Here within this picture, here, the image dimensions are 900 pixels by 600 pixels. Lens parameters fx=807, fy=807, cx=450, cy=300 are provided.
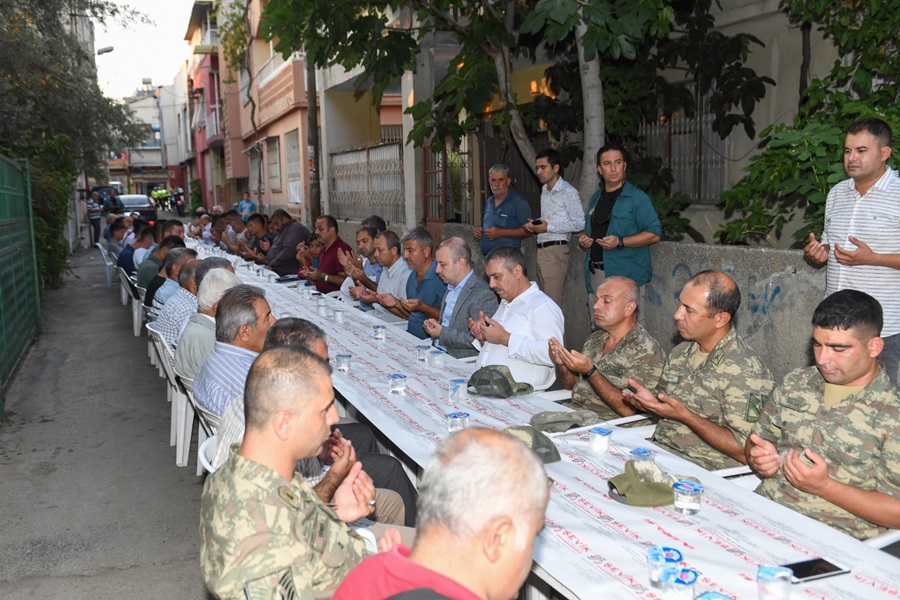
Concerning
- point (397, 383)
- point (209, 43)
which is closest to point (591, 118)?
point (397, 383)

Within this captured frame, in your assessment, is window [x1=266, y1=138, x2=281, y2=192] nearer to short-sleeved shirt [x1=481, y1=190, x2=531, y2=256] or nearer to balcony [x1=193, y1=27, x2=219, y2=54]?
balcony [x1=193, y1=27, x2=219, y2=54]

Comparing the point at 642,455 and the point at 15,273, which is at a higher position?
the point at 15,273

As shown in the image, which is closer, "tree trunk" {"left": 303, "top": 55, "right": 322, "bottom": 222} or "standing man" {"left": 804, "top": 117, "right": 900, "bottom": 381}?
"standing man" {"left": 804, "top": 117, "right": 900, "bottom": 381}

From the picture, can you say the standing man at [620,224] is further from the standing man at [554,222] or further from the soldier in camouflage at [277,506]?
the soldier in camouflage at [277,506]

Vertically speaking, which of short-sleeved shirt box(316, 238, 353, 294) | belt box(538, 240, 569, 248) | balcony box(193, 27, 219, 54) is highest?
balcony box(193, 27, 219, 54)

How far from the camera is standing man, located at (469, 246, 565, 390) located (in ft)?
15.5

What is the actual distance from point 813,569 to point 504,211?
622 cm

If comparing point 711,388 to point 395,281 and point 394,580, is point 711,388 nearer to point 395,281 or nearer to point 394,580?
point 394,580

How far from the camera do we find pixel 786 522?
8.24 feet

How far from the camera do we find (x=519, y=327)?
4910 millimetres

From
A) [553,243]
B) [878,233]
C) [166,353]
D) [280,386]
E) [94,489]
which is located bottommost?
[94,489]

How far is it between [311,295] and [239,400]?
472cm

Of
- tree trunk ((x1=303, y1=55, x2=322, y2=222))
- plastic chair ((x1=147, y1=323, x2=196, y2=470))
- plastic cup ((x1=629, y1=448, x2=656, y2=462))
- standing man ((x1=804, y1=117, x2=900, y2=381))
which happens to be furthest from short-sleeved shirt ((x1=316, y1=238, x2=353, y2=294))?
tree trunk ((x1=303, y1=55, x2=322, y2=222))

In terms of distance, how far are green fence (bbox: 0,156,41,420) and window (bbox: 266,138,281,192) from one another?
46.9ft
